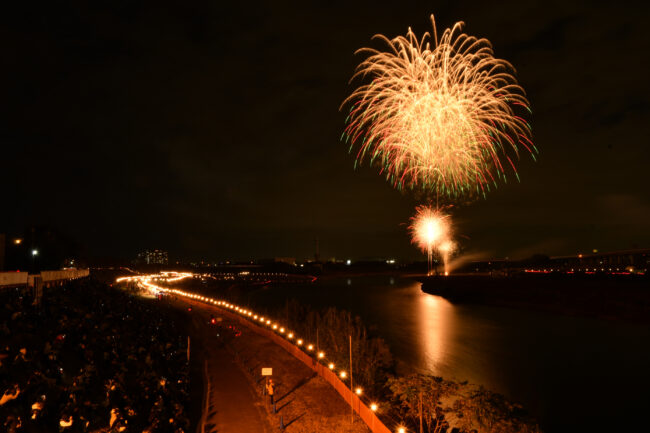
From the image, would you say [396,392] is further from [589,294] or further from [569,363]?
[589,294]

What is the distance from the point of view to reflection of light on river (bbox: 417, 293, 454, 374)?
47.5 m

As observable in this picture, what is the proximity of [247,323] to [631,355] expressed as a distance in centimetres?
4067

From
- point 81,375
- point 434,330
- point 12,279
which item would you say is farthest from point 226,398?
point 434,330

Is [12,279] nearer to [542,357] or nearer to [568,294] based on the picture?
[542,357]

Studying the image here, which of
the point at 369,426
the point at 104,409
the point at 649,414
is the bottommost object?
the point at 649,414

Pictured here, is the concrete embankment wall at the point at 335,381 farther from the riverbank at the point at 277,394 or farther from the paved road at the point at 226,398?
the paved road at the point at 226,398

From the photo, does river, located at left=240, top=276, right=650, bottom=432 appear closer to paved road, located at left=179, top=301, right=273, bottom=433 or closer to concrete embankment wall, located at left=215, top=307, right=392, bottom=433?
concrete embankment wall, located at left=215, top=307, right=392, bottom=433

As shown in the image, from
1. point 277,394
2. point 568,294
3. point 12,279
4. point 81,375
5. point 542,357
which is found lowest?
point 542,357

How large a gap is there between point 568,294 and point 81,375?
274 feet

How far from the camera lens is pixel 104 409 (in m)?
15.4

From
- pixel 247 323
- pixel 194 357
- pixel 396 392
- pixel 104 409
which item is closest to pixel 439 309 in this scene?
pixel 247 323

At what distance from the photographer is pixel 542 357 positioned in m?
50.7

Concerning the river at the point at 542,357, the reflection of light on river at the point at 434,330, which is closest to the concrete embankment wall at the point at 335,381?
the river at the point at 542,357

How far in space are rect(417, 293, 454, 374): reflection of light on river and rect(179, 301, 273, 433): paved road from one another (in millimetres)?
20687
